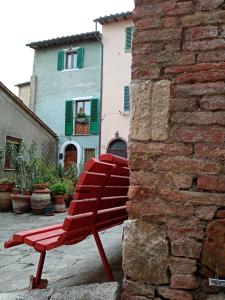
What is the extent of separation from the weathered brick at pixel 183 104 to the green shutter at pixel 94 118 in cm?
1452

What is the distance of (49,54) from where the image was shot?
59.4 feet

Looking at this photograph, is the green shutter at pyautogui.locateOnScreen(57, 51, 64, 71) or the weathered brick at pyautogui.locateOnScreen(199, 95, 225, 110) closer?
the weathered brick at pyautogui.locateOnScreen(199, 95, 225, 110)

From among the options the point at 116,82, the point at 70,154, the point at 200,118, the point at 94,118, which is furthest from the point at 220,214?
the point at 70,154

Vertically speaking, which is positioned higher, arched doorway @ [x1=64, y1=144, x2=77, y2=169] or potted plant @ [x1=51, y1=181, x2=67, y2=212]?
arched doorway @ [x1=64, y1=144, x2=77, y2=169]

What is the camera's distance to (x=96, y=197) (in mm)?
2225

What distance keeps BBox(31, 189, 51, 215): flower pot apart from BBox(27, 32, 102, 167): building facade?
812cm

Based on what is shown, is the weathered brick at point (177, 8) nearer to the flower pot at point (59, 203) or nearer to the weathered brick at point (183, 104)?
the weathered brick at point (183, 104)

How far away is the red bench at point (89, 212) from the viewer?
2.01 m

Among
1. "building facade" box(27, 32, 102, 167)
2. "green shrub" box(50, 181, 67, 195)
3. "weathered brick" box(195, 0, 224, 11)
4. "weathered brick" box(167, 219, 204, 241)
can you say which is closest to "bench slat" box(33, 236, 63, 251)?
"weathered brick" box(167, 219, 204, 241)

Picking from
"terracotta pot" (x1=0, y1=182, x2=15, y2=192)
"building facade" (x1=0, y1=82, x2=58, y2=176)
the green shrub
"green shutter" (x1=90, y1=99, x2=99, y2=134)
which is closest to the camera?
the green shrub

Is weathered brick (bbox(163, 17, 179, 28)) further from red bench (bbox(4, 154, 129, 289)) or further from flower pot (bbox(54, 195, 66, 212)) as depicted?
flower pot (bbox(54, 195, 66, 212))

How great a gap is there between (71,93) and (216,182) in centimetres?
1597

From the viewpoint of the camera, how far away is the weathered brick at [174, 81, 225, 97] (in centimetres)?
186

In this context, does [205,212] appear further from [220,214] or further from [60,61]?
[60,61]
